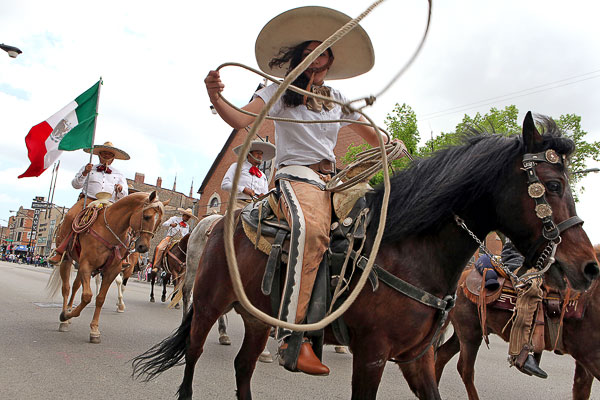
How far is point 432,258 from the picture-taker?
254 centimetres

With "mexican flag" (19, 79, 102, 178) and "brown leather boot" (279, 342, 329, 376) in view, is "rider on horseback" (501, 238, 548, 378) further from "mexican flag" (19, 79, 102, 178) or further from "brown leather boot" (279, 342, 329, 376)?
"mexican flag" (19, 79, 102, 178)

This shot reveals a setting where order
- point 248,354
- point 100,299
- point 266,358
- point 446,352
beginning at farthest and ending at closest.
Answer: point 100,299 < point 266,358 < point 446,352 < point 248,354

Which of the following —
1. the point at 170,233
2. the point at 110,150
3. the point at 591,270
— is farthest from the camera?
the point at 170,233

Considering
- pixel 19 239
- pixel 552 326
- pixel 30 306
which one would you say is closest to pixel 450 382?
pixel 552 326

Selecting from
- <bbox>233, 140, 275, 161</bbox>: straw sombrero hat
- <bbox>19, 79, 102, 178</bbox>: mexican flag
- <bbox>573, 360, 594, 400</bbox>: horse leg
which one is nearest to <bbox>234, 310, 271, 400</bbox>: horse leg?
<bbox>233, 140, 275, 161</bbox>: straw sombrero hat

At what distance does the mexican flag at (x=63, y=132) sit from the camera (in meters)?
8.42

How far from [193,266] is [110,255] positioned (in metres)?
1.33

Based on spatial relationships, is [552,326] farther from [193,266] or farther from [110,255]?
[110,255]

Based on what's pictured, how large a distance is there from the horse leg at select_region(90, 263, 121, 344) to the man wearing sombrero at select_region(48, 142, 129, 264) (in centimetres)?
114

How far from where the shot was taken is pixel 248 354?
11.7 feet

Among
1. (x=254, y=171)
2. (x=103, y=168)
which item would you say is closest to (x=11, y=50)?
(x=103, y=168)

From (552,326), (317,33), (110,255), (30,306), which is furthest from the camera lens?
(30,306)

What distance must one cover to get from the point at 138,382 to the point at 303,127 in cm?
326

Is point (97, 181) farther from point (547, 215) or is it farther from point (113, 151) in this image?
point (547, 215)
